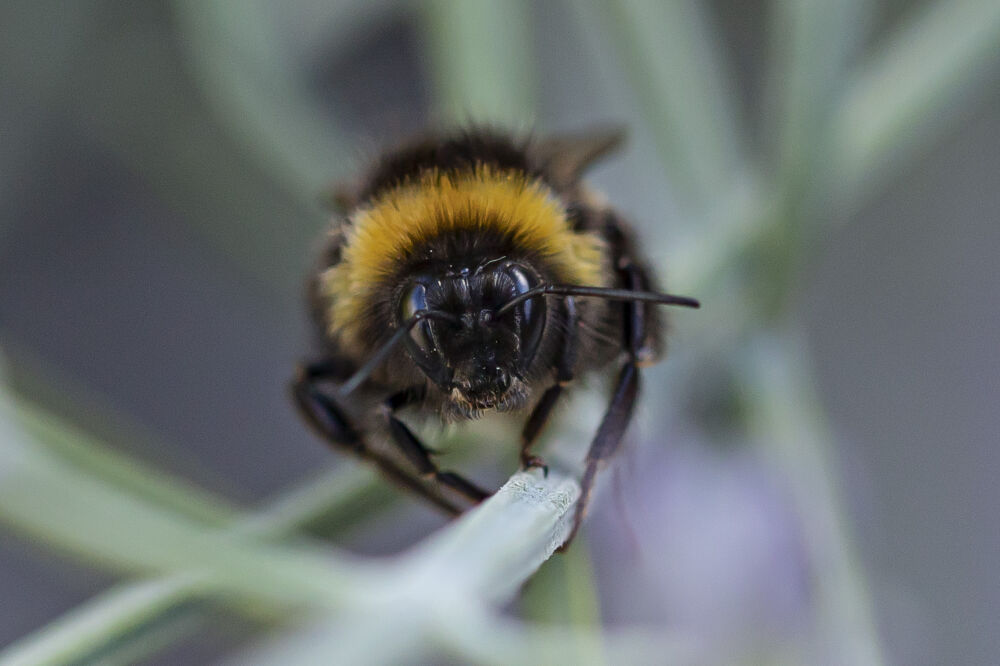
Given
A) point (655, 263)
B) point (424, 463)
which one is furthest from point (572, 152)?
point (424, 463)

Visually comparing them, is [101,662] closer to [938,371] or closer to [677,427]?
[677,427]

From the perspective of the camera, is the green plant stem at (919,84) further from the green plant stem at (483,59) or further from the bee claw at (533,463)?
the bee claw at (533,463)

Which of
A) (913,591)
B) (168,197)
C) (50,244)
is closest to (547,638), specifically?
(913,591)

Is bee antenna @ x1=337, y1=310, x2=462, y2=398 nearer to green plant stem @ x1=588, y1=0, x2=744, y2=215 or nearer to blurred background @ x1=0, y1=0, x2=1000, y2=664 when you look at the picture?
blurred background @ x1=0, y1=0, x2=1000, y2=664

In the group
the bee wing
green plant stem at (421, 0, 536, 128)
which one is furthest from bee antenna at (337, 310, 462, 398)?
green plant stem at (421, 0, 536, 128)

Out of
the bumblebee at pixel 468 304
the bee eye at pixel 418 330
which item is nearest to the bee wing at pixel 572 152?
the bumblebee at pixel 468 304

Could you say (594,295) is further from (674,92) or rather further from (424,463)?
(674,92)
